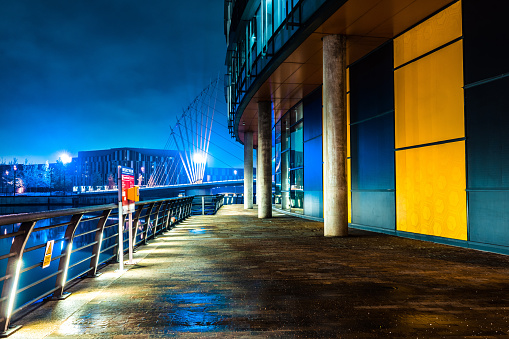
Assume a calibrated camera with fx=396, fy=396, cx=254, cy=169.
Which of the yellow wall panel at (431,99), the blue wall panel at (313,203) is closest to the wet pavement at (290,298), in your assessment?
the yellow wall panel at (431,99)

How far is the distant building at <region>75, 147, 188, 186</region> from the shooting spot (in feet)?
448

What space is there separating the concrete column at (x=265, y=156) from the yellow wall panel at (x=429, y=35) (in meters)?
9.40

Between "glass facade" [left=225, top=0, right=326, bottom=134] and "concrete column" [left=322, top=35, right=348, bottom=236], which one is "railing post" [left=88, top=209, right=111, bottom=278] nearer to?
"concrete column" [left=322, top=35, right=348, bottom=236]

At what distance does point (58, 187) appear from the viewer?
110m

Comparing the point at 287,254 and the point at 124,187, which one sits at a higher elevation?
the point at 124,187

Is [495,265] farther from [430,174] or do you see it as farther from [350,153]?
[350,153]

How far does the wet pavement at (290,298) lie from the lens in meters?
3.95

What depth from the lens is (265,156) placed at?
2112cm

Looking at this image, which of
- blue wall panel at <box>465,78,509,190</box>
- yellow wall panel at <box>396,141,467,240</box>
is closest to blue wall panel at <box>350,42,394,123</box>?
yellow wall panel at <box>396,141,467,240</box>

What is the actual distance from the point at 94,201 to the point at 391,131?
79.9m

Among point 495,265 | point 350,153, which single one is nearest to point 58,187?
point 350,153

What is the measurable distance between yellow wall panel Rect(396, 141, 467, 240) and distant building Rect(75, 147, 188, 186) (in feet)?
423

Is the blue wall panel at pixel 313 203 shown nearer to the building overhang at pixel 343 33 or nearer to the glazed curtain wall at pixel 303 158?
the glazed curtain wall at pixel 303 158

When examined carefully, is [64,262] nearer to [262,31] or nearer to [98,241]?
[98,241]
